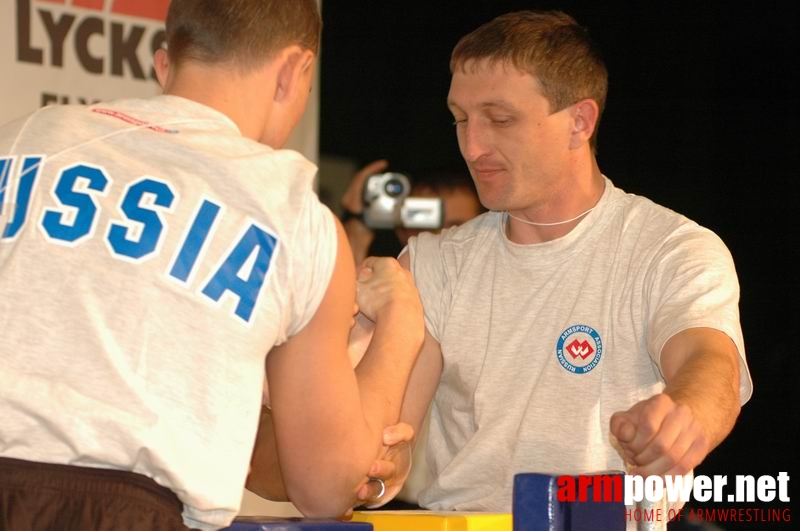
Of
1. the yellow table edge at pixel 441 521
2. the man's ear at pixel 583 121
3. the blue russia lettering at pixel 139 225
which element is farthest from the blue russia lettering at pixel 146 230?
the man's ear at pixel 583 121

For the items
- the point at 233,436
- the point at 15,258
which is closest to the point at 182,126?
the point at 15,258

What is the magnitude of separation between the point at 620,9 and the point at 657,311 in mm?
2479

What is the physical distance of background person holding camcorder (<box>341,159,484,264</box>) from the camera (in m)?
4.46

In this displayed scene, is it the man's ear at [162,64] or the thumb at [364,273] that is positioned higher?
the man's ear at [162,64]

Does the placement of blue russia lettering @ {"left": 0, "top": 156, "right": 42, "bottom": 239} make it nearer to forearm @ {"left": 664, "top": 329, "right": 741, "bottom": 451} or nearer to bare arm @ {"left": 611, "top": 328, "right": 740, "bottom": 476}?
bare arm @ {"left": 611, "top": 328, "right": 740, "bottom": 476}

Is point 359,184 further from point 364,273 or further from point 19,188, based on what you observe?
point 19,188

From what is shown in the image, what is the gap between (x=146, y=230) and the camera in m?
1.27

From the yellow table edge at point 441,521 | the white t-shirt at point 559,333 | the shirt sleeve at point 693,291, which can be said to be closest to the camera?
the yellow table edge at point 441,521

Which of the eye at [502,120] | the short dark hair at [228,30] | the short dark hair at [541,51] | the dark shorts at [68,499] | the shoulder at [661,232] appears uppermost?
the short dark hair at [541,51]

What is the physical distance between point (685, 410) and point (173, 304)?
0.67 m

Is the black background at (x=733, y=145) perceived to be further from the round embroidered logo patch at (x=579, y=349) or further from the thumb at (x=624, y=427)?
the thumb at (x=624, y=427)

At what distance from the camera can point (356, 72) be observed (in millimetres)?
4441

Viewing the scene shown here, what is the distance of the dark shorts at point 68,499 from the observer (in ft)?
3.93

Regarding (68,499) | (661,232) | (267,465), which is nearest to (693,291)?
(661,232)
